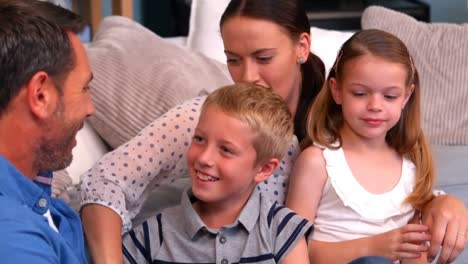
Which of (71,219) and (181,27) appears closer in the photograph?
(71,219)

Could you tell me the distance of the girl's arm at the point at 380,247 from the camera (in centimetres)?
147

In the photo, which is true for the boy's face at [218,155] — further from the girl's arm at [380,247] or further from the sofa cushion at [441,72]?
the sofa cushion at [441,72]

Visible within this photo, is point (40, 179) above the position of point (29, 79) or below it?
below

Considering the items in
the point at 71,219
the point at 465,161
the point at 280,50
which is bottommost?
the point at 465,161

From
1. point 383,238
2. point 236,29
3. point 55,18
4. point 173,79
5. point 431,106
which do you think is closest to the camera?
point 55,18

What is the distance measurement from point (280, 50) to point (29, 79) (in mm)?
665

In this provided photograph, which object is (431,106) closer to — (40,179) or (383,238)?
(383,238)

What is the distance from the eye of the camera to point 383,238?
1.49m

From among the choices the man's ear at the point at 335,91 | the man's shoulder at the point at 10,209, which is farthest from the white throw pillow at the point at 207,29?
the man's shoulder at the point at 10,209

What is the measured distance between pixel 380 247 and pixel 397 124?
30 cm

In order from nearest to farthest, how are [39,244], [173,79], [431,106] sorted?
[39,244], [173,79], [431,106]

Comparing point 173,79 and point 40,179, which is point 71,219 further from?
point 173,79

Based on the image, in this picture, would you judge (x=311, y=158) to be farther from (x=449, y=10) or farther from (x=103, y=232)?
(x=449, y=10)

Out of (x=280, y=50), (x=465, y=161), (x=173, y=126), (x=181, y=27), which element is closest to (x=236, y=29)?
(x=280, y=50)
